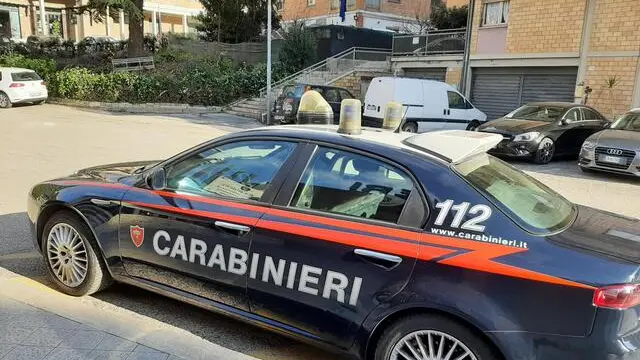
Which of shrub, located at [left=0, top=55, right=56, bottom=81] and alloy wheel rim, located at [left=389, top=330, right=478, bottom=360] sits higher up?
shrub, located at [left=0, top=55, right=56, bottom=81]

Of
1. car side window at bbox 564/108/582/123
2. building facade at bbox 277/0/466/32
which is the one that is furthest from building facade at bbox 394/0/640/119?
building facade at bbox 277/0/466/32

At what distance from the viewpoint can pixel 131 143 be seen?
479 inches

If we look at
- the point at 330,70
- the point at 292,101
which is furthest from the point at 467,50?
the point at 292,101

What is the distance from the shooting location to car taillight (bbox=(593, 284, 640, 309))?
2.17 m

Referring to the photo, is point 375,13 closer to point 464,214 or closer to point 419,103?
point 419,103

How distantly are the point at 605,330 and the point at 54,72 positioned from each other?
24850 millimetres

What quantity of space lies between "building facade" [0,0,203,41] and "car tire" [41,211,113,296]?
2868 centimetres

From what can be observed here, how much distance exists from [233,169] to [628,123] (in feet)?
34.3

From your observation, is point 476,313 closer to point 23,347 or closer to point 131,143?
point 23,347

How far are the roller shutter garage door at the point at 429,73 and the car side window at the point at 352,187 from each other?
753 inches

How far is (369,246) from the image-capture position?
2.59 meters

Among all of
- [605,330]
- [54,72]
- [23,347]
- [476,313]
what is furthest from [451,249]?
[54,72]

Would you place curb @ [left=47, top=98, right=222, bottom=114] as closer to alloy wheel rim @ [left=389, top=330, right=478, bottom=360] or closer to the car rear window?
the car rear window

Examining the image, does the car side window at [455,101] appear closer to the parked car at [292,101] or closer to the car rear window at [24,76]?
the parked car at [292,101]
